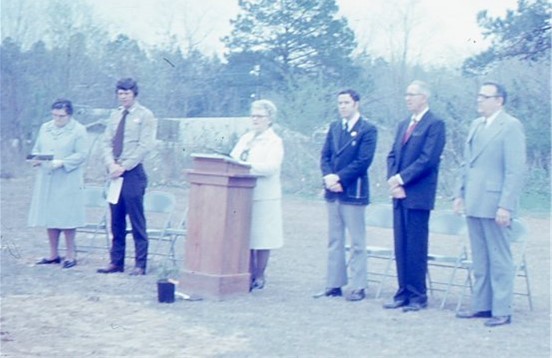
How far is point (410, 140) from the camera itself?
332 inches

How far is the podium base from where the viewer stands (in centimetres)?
891

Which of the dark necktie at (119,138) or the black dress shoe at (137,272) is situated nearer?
the dark necktie at (119,138)

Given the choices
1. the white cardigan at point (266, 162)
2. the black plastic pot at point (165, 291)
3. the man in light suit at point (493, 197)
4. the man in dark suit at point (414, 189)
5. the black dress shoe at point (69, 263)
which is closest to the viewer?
the man in light suit at point (493, 197)

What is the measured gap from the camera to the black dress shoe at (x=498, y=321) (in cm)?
782

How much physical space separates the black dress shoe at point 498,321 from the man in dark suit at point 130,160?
3879 mm

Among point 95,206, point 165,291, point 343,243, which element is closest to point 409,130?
point 343,243

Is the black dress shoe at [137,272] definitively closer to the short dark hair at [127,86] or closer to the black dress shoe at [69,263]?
the black dress shoe at [69,263]

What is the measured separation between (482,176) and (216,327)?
2456 millimetres

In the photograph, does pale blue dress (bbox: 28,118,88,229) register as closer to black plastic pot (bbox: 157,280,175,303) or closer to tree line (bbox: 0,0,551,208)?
black plastic pot (bbox: 157,280,175,303)

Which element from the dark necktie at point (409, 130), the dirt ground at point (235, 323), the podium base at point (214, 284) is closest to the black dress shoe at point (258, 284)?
the dirt ground at point (235, 323)

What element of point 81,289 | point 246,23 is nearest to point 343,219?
point 81,289

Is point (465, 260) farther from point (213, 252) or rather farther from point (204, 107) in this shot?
point (204, 107)

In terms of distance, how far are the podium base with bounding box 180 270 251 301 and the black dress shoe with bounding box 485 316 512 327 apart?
7.78 ft

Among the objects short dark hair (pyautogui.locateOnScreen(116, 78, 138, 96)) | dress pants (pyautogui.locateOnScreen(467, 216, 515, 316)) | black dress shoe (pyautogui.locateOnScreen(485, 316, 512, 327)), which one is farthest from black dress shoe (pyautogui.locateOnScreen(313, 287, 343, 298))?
short dark hair (pyautogui.locateOnScreen(116, 78, 138, 96))
